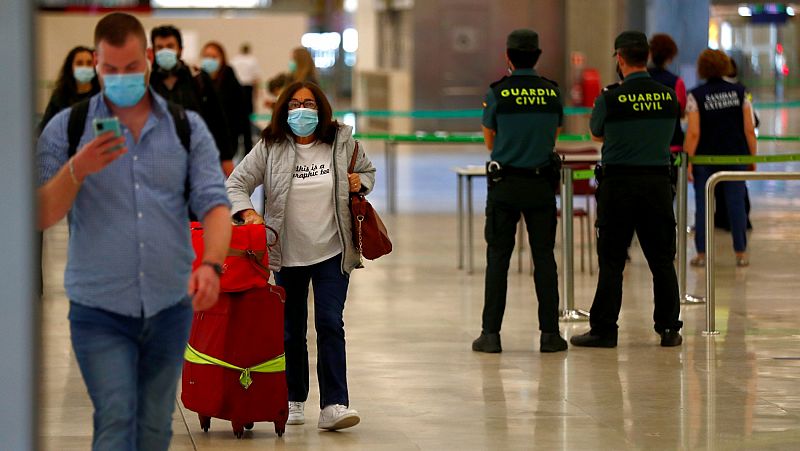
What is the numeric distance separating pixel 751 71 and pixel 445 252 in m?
28.0

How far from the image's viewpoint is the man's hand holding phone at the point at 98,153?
3814 millimetres

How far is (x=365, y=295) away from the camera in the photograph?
33.6 feet

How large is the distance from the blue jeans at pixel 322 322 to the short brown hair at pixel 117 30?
2157mm

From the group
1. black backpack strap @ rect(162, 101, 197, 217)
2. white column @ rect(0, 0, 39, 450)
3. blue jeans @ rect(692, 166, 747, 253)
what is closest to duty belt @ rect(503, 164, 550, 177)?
blue jeans @ rect(692, 166, 747, 253)

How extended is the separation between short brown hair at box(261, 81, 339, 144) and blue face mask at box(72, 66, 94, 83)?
346 centimetres

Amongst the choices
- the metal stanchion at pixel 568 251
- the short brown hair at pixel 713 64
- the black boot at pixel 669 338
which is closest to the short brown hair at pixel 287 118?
the black boot at pixel 669 338

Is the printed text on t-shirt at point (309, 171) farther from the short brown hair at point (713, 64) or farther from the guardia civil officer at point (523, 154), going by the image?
the short brown hair at point (713, 64)

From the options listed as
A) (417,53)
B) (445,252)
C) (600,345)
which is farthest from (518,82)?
(417,53)

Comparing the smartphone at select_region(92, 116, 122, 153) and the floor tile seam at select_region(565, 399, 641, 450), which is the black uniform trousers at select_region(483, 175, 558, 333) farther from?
the smartphone at select_region(92, 116, 122, 153)

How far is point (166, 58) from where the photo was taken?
29.4 feet

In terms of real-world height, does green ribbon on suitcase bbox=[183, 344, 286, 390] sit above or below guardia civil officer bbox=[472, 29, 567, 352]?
below

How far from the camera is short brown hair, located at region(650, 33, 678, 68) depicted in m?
10.9

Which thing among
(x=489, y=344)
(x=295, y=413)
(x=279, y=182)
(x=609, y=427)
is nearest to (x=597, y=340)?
(x=489, y=344)

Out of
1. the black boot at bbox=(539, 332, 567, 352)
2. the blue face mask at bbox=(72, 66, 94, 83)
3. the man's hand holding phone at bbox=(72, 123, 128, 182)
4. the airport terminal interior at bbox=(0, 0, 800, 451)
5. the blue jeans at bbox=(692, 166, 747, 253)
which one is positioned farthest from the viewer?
the blue jeans at bbox=(692, 166, 747, 253)
